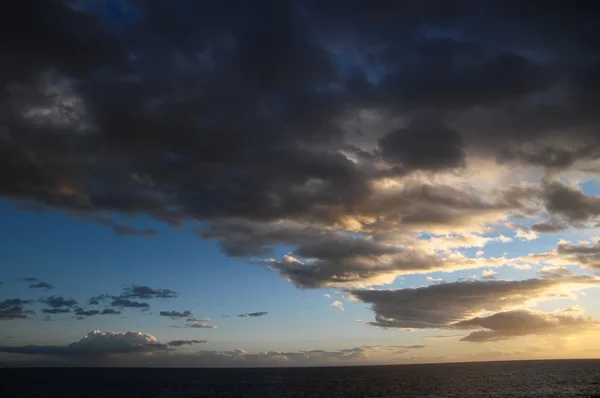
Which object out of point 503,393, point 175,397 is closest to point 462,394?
point 503,393

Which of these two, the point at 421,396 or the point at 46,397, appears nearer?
the point at 421,396

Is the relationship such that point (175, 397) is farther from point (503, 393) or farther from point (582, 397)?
point (582, 397)

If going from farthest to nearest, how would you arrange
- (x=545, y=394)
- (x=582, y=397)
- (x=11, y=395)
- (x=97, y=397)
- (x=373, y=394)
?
1. (x=11, y=395)
2. (x=97, y=397)
3. (x=373, y=394)
4. (x=545, y=394)
5. (x=582, y=397)

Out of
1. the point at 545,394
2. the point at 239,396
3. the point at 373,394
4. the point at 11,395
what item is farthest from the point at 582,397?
the point at 11,395

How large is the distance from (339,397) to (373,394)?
13.1 meters

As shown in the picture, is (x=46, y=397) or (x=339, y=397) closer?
(x=339, y=397)

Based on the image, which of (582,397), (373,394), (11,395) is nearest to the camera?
(582,397)

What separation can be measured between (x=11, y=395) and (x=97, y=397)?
114 ft

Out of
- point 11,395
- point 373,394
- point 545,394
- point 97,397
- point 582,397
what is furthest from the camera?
point 11,395

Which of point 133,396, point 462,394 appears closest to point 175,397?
point 133,396

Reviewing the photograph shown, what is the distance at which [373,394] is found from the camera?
125m

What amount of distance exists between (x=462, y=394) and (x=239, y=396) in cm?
6105

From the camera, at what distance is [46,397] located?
137m

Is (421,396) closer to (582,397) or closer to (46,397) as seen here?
(582,397)
